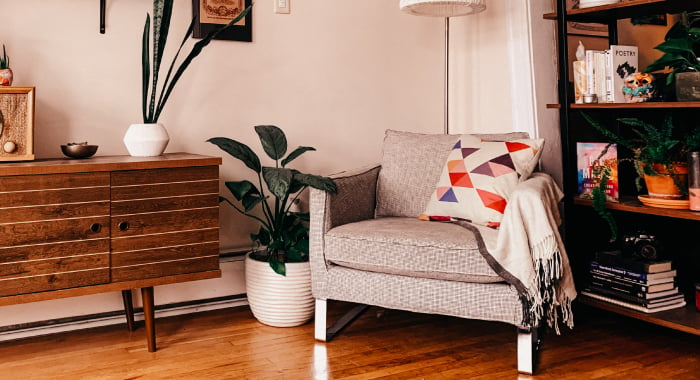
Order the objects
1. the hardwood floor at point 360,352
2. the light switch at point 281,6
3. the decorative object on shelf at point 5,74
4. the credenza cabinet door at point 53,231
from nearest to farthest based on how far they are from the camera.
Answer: the credenza cabinet door at point 53,231
the hardwood floor at point 360,352
the decorative object on shelf at point 5,74
the light switch at point 281,6

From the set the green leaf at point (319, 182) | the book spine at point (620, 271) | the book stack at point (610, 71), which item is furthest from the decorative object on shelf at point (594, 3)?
the green leaf at point (319, 182)

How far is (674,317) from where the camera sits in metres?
2.32

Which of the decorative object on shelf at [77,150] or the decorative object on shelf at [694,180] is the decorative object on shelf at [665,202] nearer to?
the decorative object on shelf at [694,180]

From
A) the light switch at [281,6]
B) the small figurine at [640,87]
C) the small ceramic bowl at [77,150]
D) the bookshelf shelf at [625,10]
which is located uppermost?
the light switch at [281,6]

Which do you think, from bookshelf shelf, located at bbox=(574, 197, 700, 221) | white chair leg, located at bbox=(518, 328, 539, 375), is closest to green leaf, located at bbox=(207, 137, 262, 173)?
white chair leg, located at bbox=(518, 328, 539, 375)

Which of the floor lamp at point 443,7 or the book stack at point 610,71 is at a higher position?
the floor lamp at point 443,7

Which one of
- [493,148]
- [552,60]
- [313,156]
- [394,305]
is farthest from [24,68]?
[552,60]

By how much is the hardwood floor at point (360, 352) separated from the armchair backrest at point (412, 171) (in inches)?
A: 18.3

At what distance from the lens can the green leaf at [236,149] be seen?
2.49m

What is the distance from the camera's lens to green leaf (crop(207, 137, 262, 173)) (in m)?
2.49

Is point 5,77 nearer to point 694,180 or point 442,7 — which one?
point 442,7

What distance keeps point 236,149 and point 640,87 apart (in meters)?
1.49

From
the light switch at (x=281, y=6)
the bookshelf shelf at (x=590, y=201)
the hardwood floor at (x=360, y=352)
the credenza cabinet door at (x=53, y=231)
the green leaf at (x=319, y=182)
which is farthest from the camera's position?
the light switch at (x=281, y=6)

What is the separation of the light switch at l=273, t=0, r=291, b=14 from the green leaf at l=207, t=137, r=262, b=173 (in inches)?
27.5
